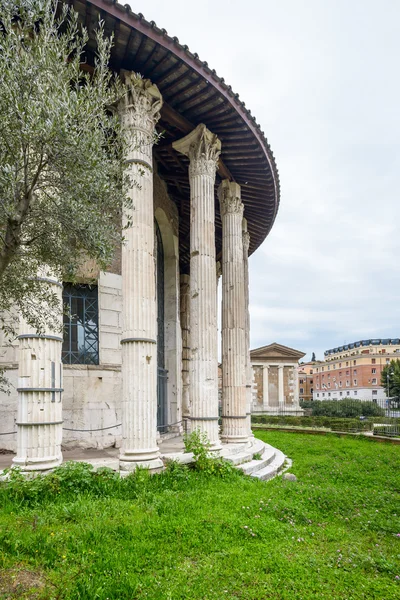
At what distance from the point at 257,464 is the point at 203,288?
4.25m

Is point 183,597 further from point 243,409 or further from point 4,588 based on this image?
point 243,409

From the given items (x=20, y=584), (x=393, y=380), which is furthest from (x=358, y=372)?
(x=20, y=584)

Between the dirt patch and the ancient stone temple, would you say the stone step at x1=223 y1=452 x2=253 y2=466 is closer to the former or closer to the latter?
the ancient stone temple

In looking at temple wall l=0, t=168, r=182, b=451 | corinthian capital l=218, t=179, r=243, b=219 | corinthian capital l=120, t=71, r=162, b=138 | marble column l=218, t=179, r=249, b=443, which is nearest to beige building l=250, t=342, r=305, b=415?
marble column l=218, t=179, r=249, b=443

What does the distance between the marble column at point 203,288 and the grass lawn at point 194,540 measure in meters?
2.02

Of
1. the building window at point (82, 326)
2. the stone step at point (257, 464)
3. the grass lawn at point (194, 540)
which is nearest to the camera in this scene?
the grass lawn at point (194, 540)

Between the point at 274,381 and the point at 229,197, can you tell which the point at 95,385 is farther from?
the point at 274,381

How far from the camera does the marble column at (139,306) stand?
27.6 ft

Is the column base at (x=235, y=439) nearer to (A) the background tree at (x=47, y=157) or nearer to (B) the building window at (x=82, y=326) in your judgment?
(B) the building window at (x=82, y=326)

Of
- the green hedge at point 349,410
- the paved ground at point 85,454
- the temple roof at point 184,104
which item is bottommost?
the green hedge at point 349,410

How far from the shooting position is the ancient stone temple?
26.1 feet

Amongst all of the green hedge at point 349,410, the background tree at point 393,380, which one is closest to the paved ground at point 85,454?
the green hedge at point 349,410

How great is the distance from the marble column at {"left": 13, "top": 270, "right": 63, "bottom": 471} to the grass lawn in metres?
0.59

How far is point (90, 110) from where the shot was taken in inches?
192
